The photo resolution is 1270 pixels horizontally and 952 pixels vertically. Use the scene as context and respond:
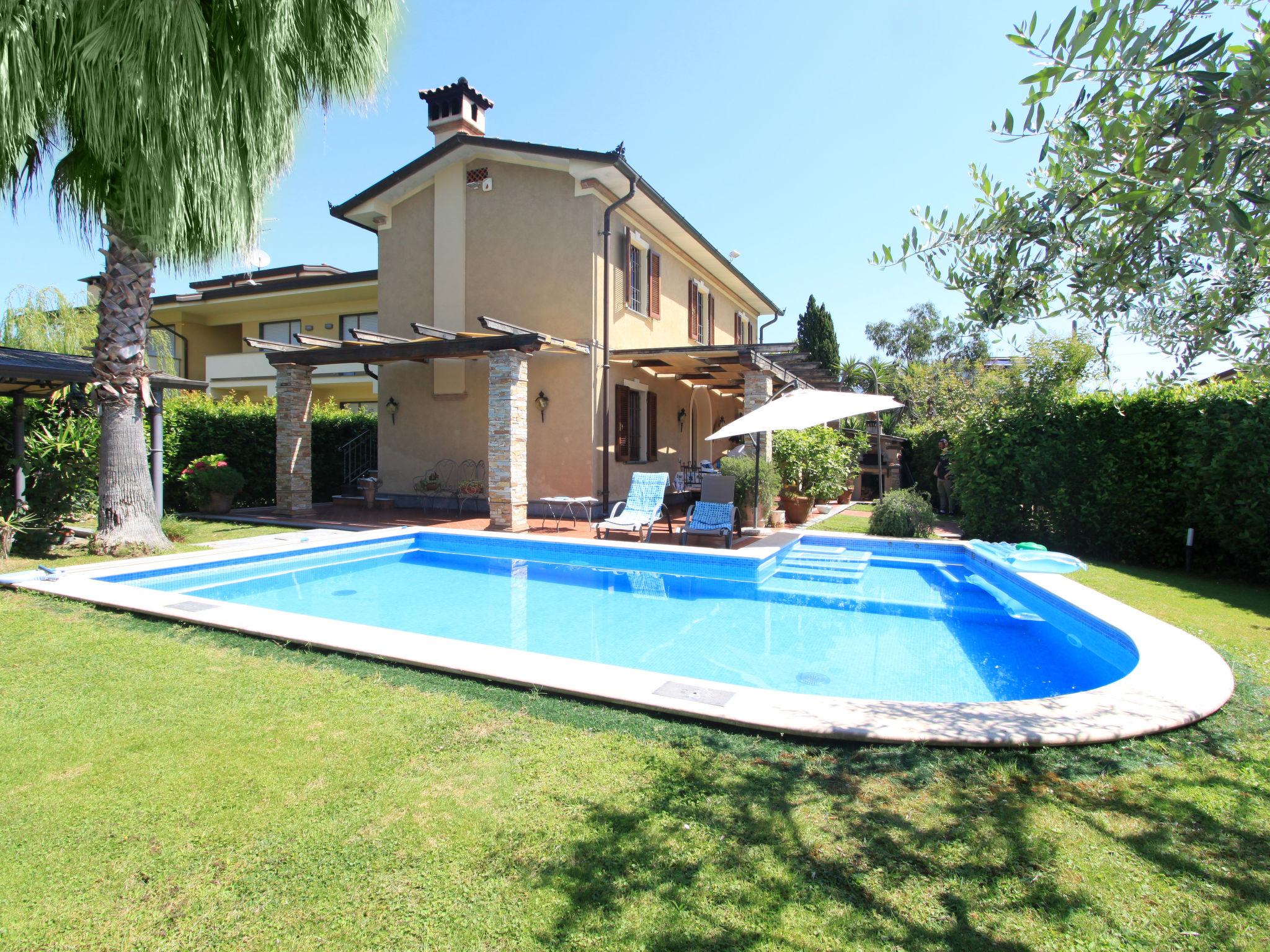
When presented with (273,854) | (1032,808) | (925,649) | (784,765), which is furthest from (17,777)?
(925,649)

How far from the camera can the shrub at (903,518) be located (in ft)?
39.4

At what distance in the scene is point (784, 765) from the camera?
3.50m

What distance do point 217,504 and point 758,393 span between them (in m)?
11.5

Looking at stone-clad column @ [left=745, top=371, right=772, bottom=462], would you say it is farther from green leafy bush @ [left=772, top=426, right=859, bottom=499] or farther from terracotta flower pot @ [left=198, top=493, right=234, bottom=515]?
terracotta flower pot @ [left=198, top=493, right=234, bottom=515]

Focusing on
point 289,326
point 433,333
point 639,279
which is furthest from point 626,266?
point 289,326

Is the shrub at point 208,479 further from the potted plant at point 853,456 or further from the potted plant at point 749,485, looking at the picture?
the potted plant at point 853,456

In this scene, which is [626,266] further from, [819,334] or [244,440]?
[819,334]

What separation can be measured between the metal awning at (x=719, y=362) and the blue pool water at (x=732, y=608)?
153 inches

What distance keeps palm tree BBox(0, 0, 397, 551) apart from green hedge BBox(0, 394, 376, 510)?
541 centimetres

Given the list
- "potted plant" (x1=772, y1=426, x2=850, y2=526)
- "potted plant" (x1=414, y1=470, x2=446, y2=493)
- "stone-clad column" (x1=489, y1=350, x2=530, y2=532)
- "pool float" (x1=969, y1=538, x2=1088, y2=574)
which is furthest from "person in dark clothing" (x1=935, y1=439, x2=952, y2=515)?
"potted plant" (x1=414, y1=470, x2=446, y2=493)

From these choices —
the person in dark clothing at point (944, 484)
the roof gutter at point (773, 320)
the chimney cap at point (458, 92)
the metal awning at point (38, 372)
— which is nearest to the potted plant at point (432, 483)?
the metal awning at point (38, 372)

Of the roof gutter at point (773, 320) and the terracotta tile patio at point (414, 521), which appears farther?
the roof gutter at point (773, 320)

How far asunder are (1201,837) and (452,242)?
15308 mm

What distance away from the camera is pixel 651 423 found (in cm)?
1706
